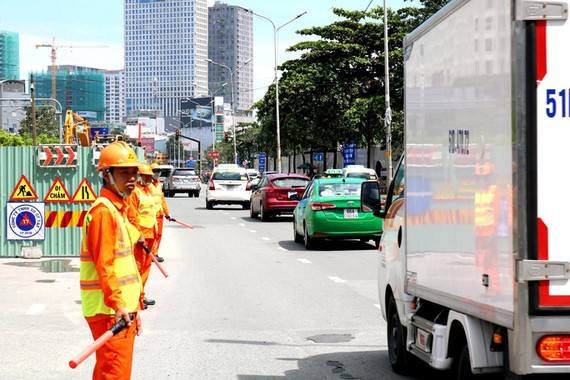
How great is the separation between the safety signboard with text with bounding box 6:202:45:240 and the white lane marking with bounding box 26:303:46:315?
590cm

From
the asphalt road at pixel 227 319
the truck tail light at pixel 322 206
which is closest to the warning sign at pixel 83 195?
the asphalt road at pixel 227 319

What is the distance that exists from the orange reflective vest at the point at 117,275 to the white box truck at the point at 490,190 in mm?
1954

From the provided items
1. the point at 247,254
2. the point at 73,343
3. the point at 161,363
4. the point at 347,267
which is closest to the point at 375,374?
the point at 161,363

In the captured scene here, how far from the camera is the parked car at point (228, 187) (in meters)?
41.4

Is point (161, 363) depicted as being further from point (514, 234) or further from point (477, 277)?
point (514, 234)

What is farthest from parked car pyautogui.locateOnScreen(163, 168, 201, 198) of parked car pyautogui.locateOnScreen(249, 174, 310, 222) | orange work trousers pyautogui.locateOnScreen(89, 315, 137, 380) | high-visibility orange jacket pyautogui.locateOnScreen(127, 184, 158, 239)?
orange work trousers pyautogui.locateOnScreen(89, 315, 137, 380)

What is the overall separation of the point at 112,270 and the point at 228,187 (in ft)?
117

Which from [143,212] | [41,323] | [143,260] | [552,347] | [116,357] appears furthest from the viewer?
[143,212]

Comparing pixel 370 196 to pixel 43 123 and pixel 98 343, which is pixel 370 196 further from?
pixel 43 123

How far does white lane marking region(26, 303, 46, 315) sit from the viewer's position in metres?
12.4

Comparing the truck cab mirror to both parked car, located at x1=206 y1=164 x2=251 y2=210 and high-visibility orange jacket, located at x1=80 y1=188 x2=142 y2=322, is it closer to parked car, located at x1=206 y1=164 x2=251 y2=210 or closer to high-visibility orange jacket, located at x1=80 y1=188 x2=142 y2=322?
high-visibility orange jacket, located at x1=80 y1=188 x2=142 y2=322

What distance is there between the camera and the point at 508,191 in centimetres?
523

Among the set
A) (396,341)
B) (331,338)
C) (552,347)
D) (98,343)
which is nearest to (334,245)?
(331,338)

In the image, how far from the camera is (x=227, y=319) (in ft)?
38.6
